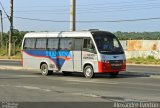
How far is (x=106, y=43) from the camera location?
25078 mm

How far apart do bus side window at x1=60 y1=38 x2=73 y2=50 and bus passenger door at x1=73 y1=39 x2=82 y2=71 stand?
1.33 feet

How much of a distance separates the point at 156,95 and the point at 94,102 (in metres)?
2.87

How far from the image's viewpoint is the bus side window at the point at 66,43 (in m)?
26.3

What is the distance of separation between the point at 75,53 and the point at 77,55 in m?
0.21

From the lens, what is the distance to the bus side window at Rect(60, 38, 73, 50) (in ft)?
86.3

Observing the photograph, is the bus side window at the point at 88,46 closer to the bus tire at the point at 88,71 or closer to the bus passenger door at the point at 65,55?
the bus tire at the point at 88,71

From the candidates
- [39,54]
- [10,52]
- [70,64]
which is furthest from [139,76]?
[10,52]

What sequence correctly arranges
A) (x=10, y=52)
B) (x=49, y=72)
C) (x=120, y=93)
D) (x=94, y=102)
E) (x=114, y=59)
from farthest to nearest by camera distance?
(x=10, y=52) < (x=49, y=72) < (x=114, y=59) < (x=120, y=93) < (x=94, y=102)

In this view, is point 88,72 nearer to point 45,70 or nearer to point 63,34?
point 63,34

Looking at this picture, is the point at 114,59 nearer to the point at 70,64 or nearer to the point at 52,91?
the point at 70,64

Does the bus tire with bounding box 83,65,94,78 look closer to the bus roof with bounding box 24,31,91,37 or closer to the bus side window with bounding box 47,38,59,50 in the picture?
the bus roof with bounding box 24,31,91,37

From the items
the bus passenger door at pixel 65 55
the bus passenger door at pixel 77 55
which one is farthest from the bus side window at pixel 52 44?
the bus passenger door at pixel 77 55

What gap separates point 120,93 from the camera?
16.9m

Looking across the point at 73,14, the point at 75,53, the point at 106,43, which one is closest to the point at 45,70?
the point at 75,53
